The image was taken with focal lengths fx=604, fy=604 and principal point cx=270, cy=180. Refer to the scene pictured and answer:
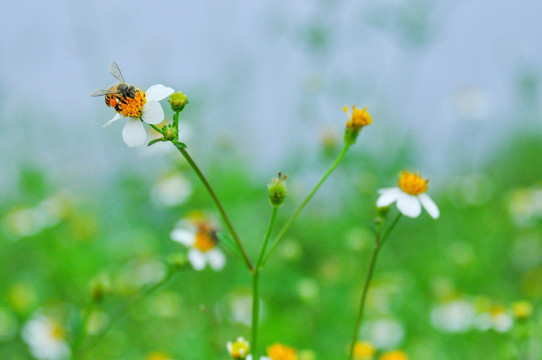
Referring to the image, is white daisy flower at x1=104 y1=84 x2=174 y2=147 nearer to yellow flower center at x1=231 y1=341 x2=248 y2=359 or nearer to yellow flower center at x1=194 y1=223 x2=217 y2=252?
yellow flower center at x1=231 y1=341 x2=248 y2=359

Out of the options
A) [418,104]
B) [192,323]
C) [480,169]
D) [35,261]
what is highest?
[418,104]

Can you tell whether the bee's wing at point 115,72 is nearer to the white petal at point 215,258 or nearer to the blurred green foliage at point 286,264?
the white petal at point 215,258

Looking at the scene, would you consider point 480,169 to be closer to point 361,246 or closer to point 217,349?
point 361,246

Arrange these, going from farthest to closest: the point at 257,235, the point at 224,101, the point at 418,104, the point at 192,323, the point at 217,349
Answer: the point at 418,104, the point at 224,101, the point at 257,235, the point at 192,323, the point at 217,349

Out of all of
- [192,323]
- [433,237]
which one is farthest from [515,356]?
[433,237]

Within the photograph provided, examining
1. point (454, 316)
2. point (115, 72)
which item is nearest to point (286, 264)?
point (454, 316)

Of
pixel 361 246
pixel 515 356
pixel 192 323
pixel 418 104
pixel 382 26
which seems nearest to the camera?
pixel 515 356

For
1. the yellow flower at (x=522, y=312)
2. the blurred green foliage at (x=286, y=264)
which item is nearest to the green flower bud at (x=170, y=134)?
the blurred green foliage at (x=286, y=264)

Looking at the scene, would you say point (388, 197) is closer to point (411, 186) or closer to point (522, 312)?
point (411, 186)
